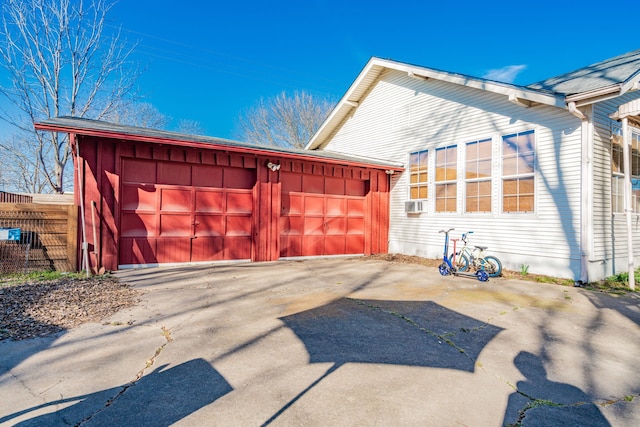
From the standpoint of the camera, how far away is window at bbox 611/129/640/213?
6828 mm

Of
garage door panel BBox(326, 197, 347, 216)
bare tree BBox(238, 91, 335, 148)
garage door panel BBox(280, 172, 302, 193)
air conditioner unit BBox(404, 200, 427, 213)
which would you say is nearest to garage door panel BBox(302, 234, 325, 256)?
garage door panel BBox(326, 197, 347, 216)

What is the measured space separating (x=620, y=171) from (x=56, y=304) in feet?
33.7

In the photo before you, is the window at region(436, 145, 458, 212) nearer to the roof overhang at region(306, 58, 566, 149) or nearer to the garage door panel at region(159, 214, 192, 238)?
the roof overhang at region(306, 58, 566, 149)

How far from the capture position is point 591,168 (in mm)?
6246

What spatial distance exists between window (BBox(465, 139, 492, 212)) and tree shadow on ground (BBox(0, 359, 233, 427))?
7.36 meters

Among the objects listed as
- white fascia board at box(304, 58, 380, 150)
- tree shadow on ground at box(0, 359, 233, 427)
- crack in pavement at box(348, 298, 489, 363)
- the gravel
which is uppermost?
white fascia board at box(304, 58, 380, 150)

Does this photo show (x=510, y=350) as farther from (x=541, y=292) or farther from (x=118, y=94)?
(x=118, y=94)

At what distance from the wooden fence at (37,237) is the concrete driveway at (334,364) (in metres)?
2.79

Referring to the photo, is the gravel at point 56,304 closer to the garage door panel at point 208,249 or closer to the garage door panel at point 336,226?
the garage door panel at point 208,249

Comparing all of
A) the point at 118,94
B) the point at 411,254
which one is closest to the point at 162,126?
the point at 118,94

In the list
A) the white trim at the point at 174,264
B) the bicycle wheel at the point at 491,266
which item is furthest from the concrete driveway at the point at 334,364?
the white trim at the point at 174,264

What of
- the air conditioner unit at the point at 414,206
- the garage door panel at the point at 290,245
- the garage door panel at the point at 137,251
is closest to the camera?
the garage door panel at the point at 137,251

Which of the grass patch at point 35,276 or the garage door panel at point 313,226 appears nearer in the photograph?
the grass patch at point 35,276

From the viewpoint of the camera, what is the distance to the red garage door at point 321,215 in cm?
909
